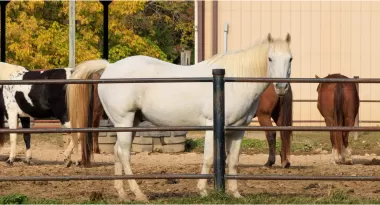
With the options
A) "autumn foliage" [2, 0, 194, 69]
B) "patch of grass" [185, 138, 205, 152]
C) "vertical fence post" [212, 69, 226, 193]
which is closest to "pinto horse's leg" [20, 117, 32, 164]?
"patch of grass" [185, 138, 205, 152]

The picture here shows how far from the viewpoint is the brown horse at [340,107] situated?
12.9m

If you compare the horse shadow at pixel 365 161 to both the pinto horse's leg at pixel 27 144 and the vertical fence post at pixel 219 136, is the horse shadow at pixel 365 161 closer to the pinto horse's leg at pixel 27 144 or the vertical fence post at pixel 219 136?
the pinto horse's leg at pixel 27 144

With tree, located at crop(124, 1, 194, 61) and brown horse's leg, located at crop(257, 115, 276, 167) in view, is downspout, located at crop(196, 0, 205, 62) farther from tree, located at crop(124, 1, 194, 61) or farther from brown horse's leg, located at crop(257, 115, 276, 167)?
tree, located at crop(124, 1, 194, 61)

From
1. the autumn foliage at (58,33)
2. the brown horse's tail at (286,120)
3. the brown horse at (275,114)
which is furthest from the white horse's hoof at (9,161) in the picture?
the autumn foliage at (58,33)

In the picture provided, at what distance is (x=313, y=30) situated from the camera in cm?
2216

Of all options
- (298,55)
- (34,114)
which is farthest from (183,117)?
(298,55)

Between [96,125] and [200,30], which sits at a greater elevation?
[200,30]

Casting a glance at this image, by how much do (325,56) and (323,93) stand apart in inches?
341

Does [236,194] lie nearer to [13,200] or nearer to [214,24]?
[13,200]

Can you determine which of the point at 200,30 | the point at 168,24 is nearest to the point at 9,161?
the point at 200,30

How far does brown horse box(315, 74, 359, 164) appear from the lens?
42.2ft

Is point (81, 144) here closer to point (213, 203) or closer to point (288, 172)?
point (288, 172)

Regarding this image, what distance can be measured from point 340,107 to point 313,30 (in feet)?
30.3

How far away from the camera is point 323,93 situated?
44.8ft
